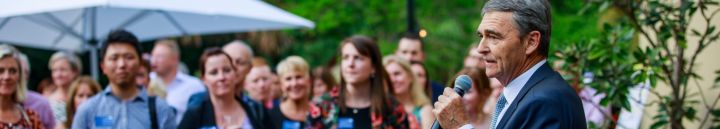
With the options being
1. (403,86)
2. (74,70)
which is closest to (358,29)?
(74,70)

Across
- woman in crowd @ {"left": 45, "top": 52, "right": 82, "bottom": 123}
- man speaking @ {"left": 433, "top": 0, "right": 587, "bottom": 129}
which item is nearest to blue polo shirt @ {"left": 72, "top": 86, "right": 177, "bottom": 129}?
woman in crowd @ {"left": 45, "top": 52, "right": 82, "bottom": 123}

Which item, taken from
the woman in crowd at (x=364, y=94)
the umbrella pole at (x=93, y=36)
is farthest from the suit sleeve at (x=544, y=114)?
the umbrella pole at (x=93, y=36)

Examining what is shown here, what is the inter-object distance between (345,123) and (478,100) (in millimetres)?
1297

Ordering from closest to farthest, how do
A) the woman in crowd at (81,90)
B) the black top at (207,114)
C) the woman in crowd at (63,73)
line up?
1. the black top at (207,114)
2. the woman in crowd at (81,90)
3. the woman in crowd at (63,73)

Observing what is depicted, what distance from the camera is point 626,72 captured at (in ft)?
20.7

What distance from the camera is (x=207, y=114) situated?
7434 mm

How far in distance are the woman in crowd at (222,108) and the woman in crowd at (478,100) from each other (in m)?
1.52

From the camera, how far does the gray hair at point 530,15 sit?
363cm

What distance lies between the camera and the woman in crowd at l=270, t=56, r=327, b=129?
8.22 m

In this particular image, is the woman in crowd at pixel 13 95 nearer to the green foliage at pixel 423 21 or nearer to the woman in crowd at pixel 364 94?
the woman in crowd at pixel 364 94

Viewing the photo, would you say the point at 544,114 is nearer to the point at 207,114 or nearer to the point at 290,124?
the point at 207,114

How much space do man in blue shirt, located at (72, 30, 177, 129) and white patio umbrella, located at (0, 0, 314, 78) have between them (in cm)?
130

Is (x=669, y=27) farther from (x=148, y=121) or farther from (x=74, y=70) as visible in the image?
(x=74, y=70)

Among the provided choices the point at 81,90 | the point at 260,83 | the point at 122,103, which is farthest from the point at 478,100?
the point at 81,90
